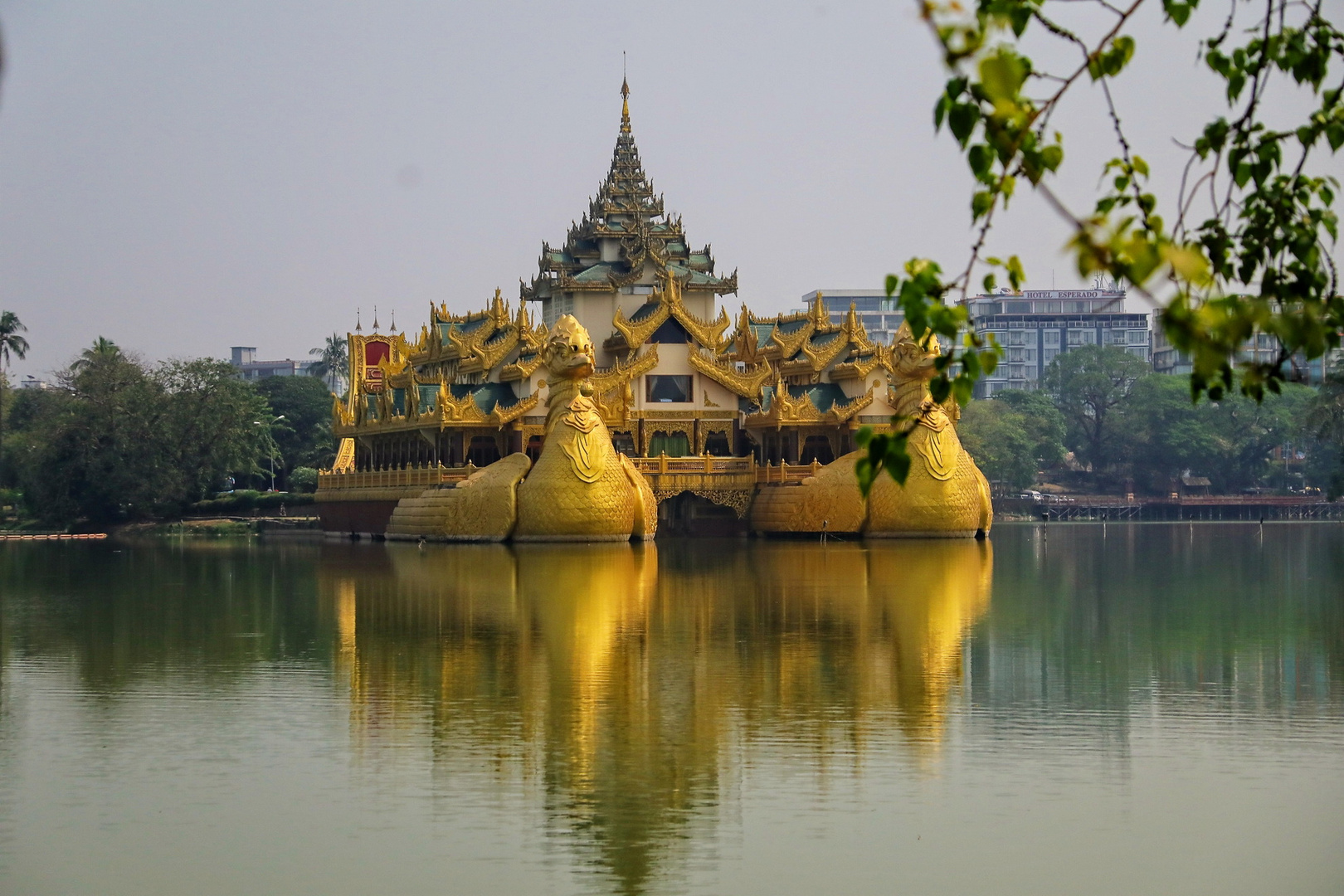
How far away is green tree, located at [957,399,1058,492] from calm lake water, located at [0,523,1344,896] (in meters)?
52.7

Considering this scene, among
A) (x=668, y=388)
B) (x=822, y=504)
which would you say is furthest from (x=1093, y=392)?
(x=822, y=504)

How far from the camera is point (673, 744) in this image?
52.1 ft

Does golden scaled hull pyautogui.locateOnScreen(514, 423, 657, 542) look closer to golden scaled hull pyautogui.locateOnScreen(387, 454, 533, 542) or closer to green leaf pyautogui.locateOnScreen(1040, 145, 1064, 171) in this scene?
golden scaled hull pyautogui.locateOnScreen(387, 454, 533, 542)

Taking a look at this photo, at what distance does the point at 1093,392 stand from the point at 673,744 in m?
89.5

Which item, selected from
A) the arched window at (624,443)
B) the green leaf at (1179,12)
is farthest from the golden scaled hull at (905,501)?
the green leaf at (1179,12)

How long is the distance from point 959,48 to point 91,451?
60.9 metres

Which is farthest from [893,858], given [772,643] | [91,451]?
[91,451]

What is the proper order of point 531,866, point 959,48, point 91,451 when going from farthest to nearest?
point 91,451, point 531,866, point 959,48

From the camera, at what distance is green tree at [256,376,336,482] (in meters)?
81.1

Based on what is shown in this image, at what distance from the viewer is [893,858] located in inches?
473

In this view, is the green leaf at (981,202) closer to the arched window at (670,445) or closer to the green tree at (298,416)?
the arched window at (670,445)

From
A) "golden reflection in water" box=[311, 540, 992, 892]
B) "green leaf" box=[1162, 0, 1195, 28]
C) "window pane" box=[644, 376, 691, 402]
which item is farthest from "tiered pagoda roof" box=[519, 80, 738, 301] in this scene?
"green leaf" box=[1162, 0, 1195, 28]

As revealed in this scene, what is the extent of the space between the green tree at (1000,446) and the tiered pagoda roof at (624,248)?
85.5ft

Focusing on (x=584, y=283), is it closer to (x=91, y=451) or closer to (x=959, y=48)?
(x=91, y=451)
